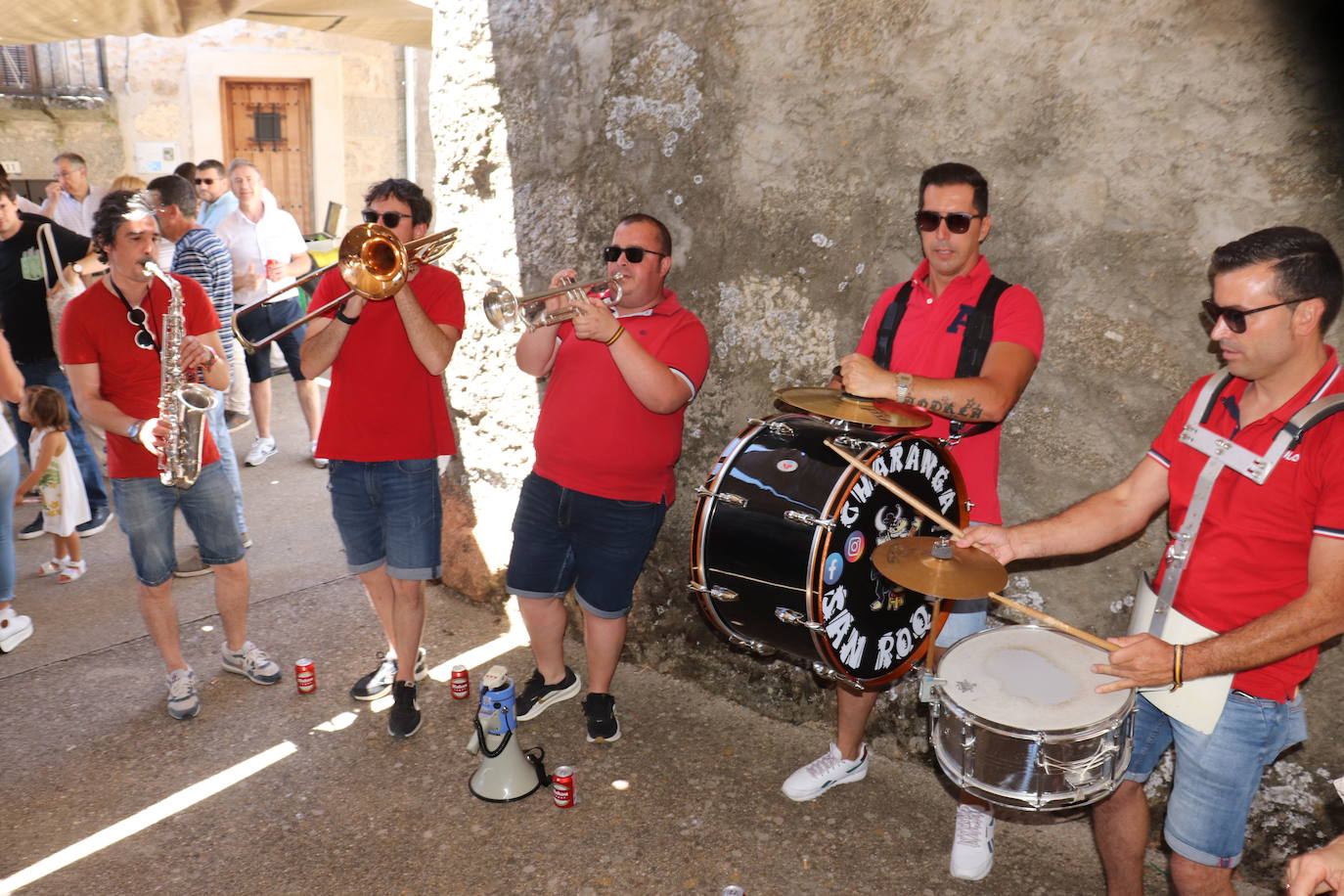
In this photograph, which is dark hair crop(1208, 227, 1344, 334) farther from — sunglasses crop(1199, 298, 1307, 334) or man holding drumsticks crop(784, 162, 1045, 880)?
man holding drumsticks crop(784, 162, 1045, 880)

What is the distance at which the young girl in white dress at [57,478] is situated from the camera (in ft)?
17.6

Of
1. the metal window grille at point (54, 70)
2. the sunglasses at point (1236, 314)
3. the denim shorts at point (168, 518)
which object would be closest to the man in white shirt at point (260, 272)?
the denim shorts at point (168, 518)

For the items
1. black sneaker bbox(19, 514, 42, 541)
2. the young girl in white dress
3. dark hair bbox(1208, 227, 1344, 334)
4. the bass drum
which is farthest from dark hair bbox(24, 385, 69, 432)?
dark hair bbox(1208, 227, 1344, 334)

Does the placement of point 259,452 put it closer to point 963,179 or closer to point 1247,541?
point 963,179

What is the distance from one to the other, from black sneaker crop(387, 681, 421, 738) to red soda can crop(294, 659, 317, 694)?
1.58 ft

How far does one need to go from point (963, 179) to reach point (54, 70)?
12.9 m

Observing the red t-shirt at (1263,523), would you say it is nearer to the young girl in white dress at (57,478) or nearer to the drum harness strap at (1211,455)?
the drum harness strap at (1211,455)

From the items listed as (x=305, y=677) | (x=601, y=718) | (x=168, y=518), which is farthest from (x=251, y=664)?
(x=601, y=718)

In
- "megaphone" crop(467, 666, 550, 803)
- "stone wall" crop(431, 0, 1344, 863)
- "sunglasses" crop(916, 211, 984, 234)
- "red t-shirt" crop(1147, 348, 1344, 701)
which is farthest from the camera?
"megaphone" crop(467, 666, 550, 803)

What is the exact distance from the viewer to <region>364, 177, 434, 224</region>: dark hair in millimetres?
3857

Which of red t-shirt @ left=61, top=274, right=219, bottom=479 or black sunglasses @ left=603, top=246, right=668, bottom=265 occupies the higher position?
black sunglasses @ left=603, top=246, right=668, bottom=265

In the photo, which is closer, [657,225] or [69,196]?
[657,225]

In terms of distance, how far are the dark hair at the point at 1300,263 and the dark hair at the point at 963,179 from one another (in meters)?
0.92

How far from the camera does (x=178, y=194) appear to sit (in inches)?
231
